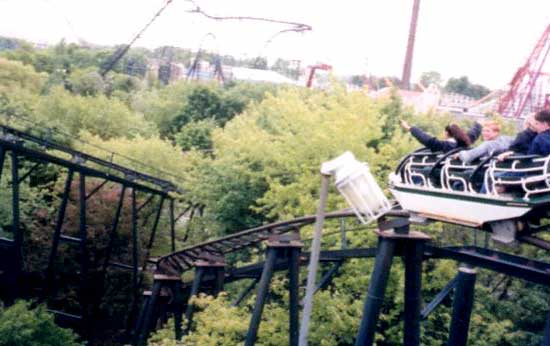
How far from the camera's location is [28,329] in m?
14.9

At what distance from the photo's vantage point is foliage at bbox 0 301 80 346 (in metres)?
14.6

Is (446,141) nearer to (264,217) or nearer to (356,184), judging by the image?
(356,184)

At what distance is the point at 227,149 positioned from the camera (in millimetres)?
20875

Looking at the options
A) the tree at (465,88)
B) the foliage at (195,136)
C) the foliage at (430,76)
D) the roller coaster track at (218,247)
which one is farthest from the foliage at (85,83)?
the foliage at (430,76)

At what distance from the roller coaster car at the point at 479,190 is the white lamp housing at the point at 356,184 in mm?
2130

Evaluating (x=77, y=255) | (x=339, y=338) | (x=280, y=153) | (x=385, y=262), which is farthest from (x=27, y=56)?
(x=385, y=262)

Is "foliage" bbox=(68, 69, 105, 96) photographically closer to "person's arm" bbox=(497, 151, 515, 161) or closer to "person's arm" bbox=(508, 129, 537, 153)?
"person's arm" bbox=(508, 129, 537, 153)

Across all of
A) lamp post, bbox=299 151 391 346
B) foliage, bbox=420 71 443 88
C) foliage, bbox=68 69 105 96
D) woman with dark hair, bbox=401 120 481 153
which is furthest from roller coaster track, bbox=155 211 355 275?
foliage, bbox=420 71 443 88

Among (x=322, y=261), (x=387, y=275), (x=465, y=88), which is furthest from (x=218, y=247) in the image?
(x=465, y=88)

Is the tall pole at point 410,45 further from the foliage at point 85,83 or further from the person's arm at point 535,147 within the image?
the person's arm at point 535,147

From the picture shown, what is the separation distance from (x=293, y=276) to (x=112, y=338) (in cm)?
1494

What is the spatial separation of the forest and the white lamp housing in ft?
13.7

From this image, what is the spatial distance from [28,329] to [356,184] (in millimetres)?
12187

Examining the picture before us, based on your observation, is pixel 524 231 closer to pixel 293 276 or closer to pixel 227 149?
pixel 293 276
